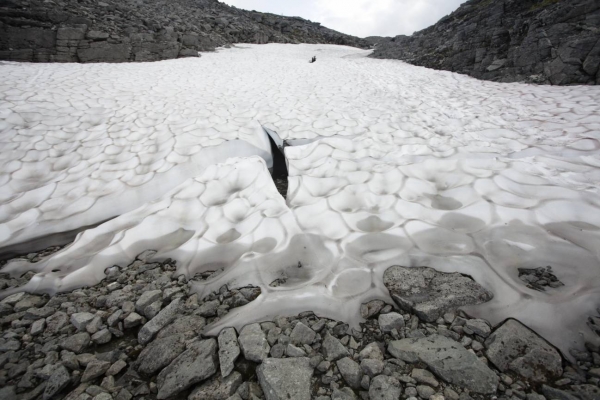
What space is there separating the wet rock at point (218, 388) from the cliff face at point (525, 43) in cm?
919

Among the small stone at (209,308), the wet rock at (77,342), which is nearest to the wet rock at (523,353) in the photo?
the small stone at (209,308)

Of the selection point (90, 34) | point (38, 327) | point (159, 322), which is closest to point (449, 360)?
point (159, 322)

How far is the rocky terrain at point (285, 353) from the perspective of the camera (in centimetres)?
141

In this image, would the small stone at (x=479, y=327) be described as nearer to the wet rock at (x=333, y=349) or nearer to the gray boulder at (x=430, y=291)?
the gray boulder at (x=430, y=291)

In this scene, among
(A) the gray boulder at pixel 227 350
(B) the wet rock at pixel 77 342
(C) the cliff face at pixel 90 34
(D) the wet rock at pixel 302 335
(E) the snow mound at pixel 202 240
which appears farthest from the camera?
(C) the cliff face at pixel 90 34

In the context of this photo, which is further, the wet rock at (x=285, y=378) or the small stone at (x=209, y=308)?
the small stone at (x=209, y=308)

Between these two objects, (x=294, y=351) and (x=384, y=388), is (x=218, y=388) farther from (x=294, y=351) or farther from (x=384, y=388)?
(x=384, y=388)

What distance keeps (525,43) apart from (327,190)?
336 inches

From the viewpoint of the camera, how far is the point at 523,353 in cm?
147

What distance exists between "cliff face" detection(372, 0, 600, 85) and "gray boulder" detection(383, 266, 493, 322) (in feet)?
24.8

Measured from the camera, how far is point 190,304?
216 cm

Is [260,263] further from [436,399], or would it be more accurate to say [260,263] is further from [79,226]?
[79,226]

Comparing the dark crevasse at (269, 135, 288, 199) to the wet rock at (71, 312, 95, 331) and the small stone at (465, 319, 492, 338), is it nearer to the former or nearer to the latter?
the wet rock at (71, 312, 95, 331)

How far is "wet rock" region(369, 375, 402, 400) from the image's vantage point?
4.54 ft
